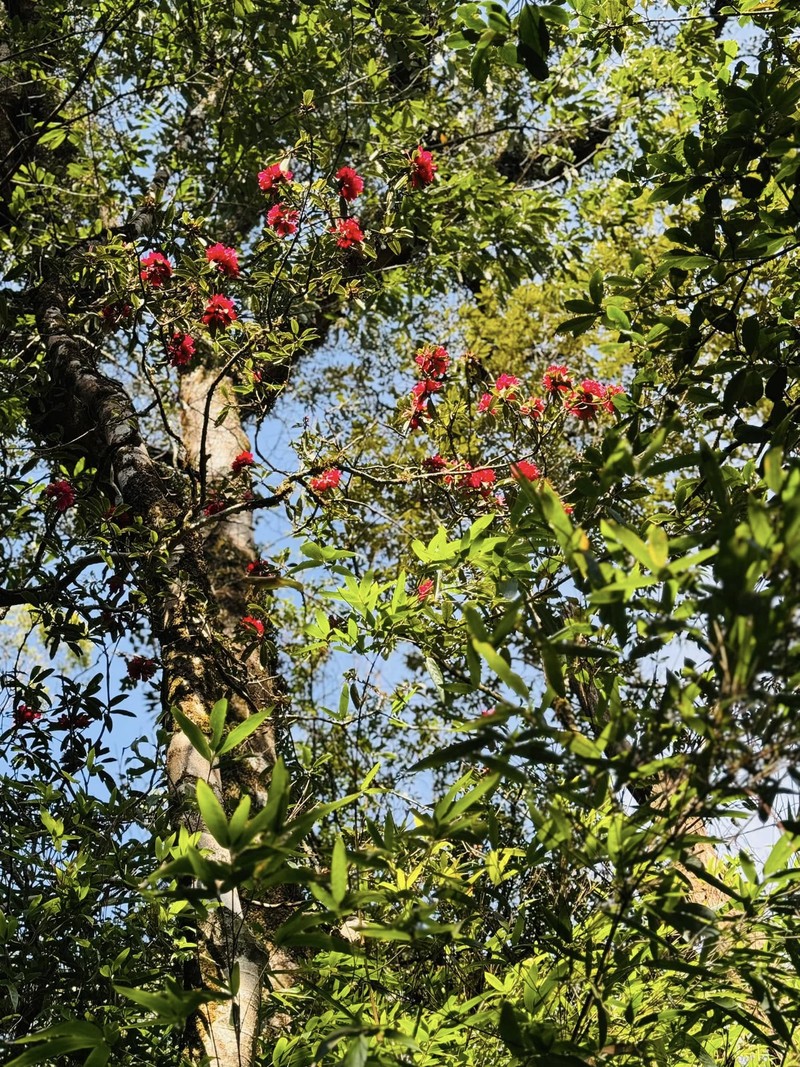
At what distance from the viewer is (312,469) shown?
3312mm

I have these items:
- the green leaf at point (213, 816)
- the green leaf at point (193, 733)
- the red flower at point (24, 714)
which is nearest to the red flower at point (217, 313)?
the red flower at point (24, 714)

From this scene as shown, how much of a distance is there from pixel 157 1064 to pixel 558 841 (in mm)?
1566

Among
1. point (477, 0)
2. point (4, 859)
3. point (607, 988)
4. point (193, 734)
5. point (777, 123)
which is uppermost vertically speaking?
point (477, 0)

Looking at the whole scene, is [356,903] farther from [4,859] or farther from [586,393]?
[586,393]

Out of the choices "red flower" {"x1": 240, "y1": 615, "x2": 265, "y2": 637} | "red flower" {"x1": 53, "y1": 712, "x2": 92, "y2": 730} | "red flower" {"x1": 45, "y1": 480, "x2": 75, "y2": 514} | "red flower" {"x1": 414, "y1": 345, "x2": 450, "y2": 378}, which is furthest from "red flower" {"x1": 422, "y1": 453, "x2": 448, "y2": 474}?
"red flower" {"x1": 53, "y1": 712, "x2": 92, "y2": 730}

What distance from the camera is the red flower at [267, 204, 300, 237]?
3375 mm

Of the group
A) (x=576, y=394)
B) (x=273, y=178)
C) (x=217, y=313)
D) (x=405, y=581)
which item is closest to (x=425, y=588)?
(x=405, y=581)

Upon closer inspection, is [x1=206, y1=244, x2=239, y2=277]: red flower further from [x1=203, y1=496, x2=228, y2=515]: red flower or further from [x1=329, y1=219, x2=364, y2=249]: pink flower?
[x1=203, y1=496, x2=228, y2=515]: red flower

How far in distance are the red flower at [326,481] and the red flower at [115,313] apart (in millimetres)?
1040

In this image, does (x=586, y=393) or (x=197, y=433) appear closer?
(x=586, y=393)

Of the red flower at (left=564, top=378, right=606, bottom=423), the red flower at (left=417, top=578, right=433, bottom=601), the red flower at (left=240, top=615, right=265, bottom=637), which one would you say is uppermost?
the red flower at (left=564, top=378, right=606, bottom=423)

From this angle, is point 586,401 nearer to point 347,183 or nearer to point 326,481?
point 326,481

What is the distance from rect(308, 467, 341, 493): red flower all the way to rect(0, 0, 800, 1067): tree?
0.06m

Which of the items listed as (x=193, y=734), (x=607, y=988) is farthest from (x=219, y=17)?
(x=607, y=988)
